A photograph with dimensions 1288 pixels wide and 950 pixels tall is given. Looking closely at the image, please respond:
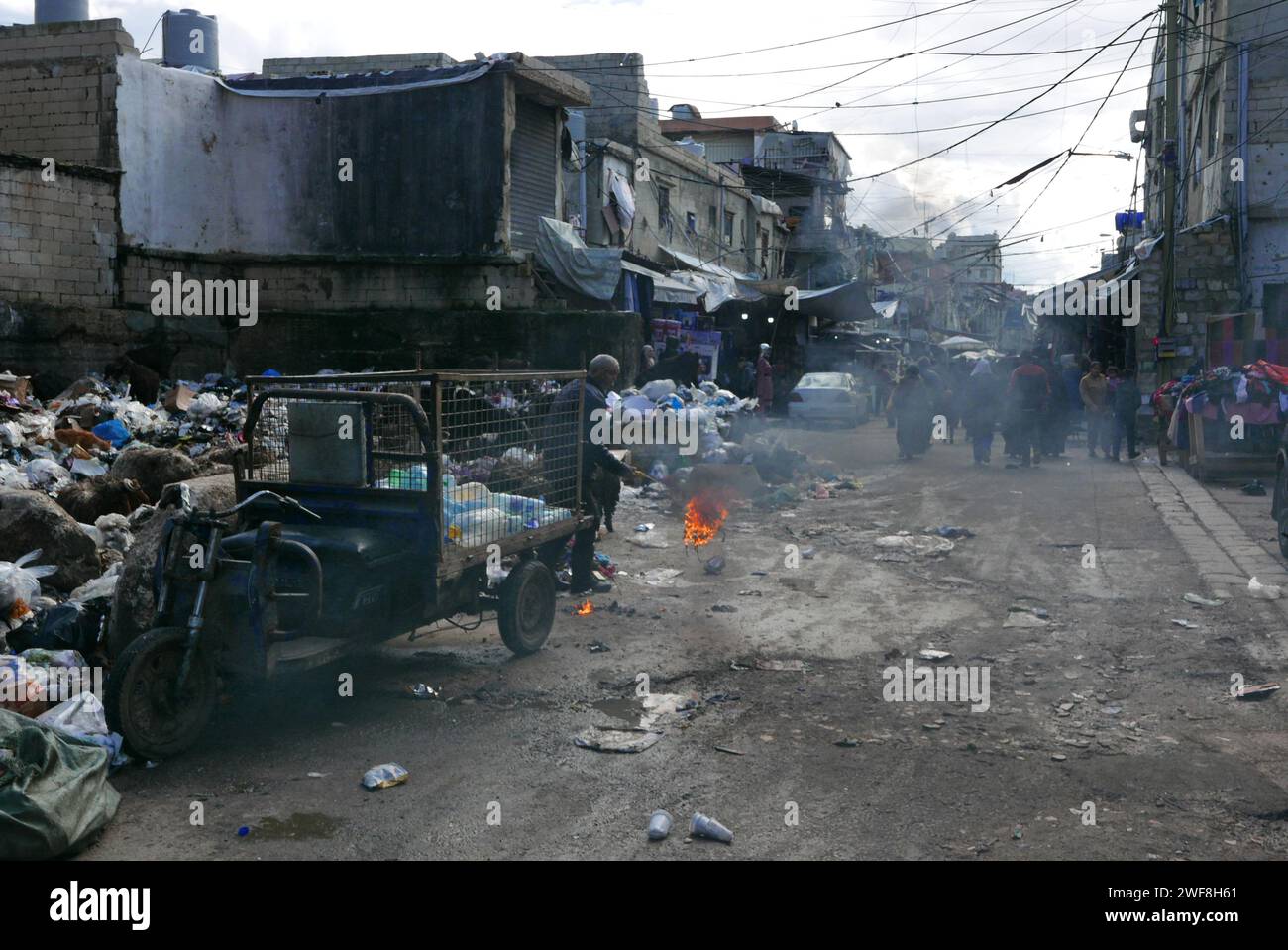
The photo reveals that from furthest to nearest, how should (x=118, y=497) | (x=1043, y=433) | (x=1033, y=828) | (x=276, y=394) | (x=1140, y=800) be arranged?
1. (x=1043, y=433)
2. (x=118, y=497)
3. (x=276, y=394)
4. (x=1140, y=800)
5. (x=1033, y=828)

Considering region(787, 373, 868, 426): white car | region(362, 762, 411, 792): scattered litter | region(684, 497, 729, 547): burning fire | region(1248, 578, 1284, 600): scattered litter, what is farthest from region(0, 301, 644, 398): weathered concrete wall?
region(362, 762, 411, 792): scattered litter

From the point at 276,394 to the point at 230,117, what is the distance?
14.2 m

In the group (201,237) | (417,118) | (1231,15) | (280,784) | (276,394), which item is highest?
(1231,15)

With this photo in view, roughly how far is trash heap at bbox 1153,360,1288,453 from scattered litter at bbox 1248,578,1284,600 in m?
6.88

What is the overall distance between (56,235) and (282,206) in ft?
12.9

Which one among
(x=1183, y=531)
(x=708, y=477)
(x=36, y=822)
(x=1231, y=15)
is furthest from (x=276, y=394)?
(x=1231, y=15)

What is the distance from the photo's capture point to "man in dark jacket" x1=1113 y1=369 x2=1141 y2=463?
690 inches

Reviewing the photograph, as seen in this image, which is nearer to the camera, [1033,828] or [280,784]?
[1033,828]

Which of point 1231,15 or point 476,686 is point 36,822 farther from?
point 1231,15

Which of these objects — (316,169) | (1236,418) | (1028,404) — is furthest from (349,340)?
(1236,418)

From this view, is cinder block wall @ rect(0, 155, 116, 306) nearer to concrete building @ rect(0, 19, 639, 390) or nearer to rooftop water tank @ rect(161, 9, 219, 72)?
concrete building @ rect(0, 19, 639, 390)

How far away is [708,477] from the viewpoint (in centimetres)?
1326

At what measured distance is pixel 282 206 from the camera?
60.0 feet

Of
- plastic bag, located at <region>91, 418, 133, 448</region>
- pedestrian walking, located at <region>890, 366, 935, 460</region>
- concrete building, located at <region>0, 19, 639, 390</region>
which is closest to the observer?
plastic bag, located at <region>91, 418, 133, 448</region>
